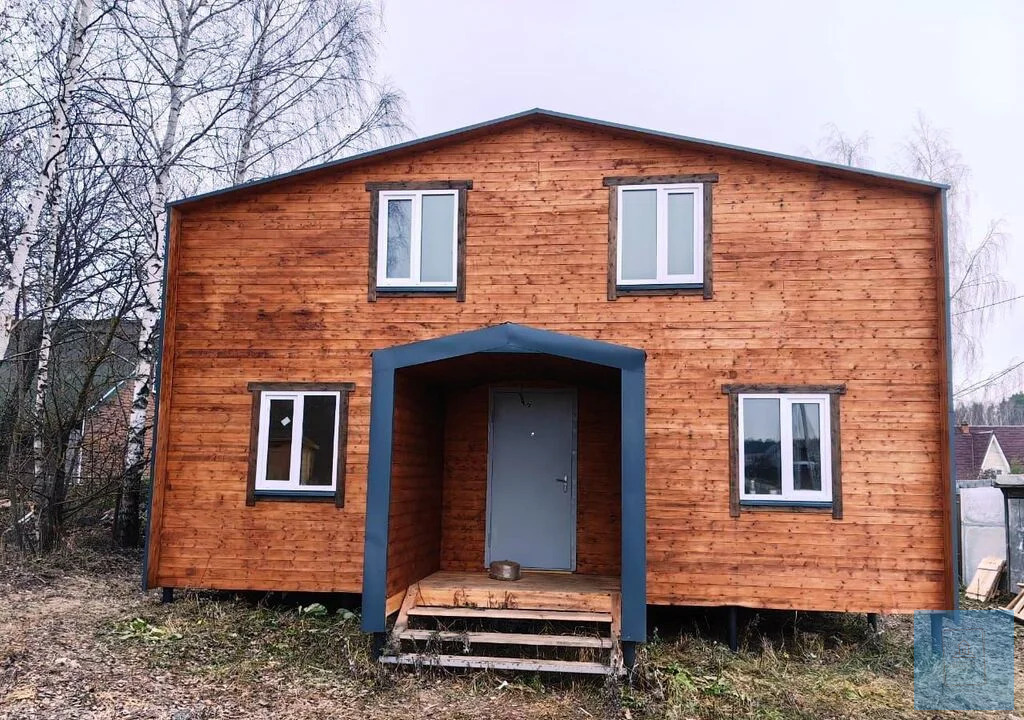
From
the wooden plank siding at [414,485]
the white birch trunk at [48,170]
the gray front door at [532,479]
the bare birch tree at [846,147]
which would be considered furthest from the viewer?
the bare birch tree at [846,147]

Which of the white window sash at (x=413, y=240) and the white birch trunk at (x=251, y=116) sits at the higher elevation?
the white birch trunk at (x=251, y=116)

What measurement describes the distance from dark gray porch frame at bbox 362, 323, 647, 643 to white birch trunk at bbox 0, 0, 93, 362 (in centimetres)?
511

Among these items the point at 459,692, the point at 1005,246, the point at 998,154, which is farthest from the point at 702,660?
the point at 998,154

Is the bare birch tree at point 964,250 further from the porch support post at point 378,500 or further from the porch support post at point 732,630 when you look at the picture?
the porch support post at point 378,500

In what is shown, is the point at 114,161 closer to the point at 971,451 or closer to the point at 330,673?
the point at 330,673

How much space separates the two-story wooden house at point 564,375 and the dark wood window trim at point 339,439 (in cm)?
2

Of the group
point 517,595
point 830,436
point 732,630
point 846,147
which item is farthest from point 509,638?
point 846,147

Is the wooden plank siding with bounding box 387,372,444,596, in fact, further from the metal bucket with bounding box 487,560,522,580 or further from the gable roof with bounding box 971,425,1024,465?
the gable roof with bounding box 971,425,1024,465

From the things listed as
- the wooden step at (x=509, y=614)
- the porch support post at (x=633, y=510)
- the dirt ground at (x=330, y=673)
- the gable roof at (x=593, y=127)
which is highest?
the gable roof at (x=593, y=127)

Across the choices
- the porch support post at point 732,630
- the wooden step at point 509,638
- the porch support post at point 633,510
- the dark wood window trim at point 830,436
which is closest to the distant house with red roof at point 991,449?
the dark wood window trim at point 830,436

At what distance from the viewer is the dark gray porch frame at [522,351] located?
22.5ft

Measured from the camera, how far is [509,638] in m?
7.10

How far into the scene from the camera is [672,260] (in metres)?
9.00

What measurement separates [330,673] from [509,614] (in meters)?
1.62
